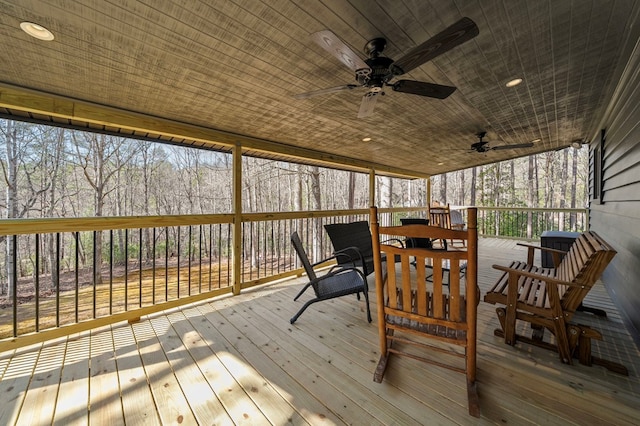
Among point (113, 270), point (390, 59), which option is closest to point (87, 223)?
point (390, 59)

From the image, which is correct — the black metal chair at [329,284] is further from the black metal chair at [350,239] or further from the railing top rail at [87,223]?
the railing top rail at [87,223]

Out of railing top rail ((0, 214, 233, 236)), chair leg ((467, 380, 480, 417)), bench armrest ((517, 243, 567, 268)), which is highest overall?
railing top rail ((0, 214, 233, 236))

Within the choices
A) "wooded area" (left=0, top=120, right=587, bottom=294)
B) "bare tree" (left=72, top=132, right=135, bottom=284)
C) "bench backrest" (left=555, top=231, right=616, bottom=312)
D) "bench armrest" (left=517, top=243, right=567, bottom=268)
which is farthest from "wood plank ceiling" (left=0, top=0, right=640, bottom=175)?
"bare tree" (left=72, top=132, right=135, bottom=284)

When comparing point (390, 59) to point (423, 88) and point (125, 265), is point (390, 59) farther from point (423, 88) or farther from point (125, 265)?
point (125, 265)

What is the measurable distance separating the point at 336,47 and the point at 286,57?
2.26 ft

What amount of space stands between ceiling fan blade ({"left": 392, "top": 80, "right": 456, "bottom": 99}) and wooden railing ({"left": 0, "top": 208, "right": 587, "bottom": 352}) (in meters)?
2.54

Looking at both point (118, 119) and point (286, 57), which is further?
point (118, 119)

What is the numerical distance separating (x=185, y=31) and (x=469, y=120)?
13.1ft

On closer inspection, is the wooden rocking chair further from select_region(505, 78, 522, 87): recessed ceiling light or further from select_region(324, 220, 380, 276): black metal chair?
select_region(505, 78, 522, 87): recessed ceiling light

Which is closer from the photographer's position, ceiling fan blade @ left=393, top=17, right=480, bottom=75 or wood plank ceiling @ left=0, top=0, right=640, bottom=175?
ceiling fan blade @ left=393, top=17, right=480, bottom=75

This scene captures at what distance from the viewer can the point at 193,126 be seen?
3.16 m

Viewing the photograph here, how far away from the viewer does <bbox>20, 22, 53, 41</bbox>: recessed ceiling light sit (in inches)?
63.0

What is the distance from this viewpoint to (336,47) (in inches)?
65.1

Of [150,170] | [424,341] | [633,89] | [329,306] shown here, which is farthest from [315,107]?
[150,170]
